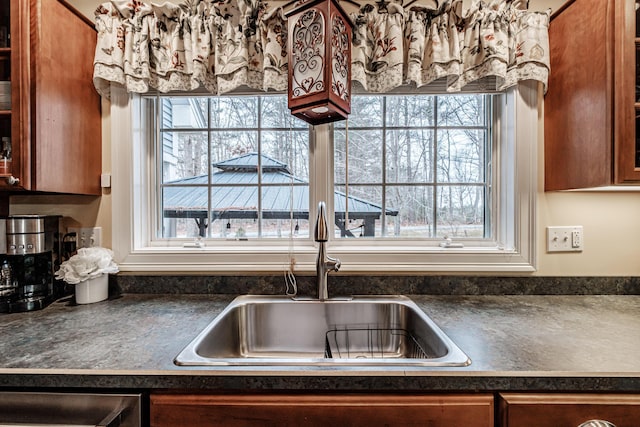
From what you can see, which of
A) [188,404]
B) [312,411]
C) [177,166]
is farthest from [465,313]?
[177,166]

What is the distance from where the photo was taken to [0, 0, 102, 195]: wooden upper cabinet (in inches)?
42.3

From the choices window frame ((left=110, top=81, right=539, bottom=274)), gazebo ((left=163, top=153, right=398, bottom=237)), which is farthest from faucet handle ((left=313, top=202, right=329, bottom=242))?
gazebo ((left=163, top=153, right=398, bottom=237))

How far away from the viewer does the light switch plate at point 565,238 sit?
137cm

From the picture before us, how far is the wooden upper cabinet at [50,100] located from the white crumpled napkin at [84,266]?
26 cm

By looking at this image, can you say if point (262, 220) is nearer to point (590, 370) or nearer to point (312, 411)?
point (312, 411)

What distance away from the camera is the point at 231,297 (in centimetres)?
136

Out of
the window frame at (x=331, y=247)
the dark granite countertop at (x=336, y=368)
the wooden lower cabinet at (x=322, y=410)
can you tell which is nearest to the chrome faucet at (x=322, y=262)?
the window frame at (x=331, y=247)

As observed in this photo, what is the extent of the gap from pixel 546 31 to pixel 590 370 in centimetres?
125

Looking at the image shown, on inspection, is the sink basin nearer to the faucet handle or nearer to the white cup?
the faucet handle

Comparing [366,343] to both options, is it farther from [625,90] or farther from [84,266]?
[625,90]

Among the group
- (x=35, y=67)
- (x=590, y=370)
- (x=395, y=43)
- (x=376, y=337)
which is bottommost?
(x=376, y=337)

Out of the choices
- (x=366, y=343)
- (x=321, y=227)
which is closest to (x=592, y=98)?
(x=321, y=227)

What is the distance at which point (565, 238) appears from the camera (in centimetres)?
137

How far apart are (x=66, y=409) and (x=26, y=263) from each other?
744mm
